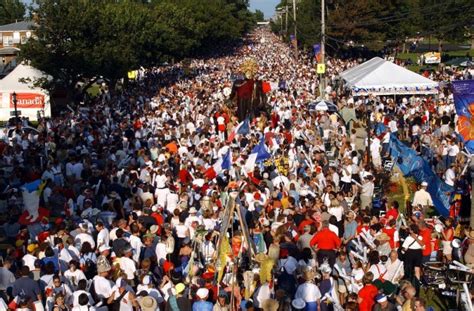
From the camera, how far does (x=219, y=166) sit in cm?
1777

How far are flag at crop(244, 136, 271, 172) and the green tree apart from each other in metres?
125

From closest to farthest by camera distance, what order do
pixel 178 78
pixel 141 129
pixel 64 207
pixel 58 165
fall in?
pixel 64 207, pixel 58 165, pixel 141 129, pixel 178 78

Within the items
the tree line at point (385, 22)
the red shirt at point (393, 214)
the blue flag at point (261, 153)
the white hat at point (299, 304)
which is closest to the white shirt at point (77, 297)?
the white hat at point (299, 304)

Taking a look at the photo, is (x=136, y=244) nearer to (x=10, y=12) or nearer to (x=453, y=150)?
(x=453, y=150)

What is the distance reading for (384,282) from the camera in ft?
33.4

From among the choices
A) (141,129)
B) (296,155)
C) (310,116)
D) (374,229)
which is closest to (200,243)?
(374,229)

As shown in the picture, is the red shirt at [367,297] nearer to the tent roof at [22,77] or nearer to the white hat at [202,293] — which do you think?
the white hat at [202,293]

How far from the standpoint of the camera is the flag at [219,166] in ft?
56.9

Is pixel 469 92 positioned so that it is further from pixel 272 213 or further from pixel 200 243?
pixel 200 243

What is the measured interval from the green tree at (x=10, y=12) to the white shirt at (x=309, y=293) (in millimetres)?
132889

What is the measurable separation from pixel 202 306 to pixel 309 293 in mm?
1417

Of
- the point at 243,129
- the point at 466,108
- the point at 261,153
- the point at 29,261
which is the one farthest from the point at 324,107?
the point at 29,261

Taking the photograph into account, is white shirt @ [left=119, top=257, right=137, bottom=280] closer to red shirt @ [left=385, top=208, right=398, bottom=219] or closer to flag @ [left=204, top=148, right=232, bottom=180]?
red shirt @ [left=385, top=208, right=398, bottom=219]

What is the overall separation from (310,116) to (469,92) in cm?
1322
